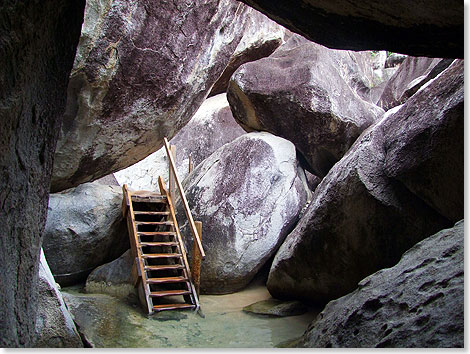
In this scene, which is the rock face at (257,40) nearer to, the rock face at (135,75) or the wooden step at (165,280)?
the rock face at (135,75)

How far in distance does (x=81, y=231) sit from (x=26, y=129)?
5.50 metres

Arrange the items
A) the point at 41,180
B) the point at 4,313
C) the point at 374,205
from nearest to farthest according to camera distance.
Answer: the point at 4,313, the point at 41,180, the point at 374,205

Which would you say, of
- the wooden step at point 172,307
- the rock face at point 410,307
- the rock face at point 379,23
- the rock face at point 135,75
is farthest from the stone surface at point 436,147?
the wooden step at point 172,307

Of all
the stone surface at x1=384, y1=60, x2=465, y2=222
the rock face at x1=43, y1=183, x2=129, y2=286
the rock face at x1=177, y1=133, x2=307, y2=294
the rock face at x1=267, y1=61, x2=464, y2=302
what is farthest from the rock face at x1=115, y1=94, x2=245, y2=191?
the stone surface at x1=384, y1=60, x2=465, y2=222

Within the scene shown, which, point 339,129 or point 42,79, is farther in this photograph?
point 339,129

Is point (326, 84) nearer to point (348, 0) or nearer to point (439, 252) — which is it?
point (439, 252)

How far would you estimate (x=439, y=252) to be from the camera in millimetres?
2646

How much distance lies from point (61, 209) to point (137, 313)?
7.47 feet

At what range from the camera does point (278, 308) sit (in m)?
5.66

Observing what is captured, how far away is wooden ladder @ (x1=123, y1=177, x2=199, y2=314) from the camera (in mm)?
5941

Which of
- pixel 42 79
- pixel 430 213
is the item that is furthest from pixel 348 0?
pixel 430 213

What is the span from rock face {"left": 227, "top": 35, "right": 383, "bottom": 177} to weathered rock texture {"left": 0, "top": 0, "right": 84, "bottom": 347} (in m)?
5.99

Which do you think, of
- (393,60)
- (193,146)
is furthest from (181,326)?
(393,60)

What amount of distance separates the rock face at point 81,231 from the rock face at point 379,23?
18.5 ft
